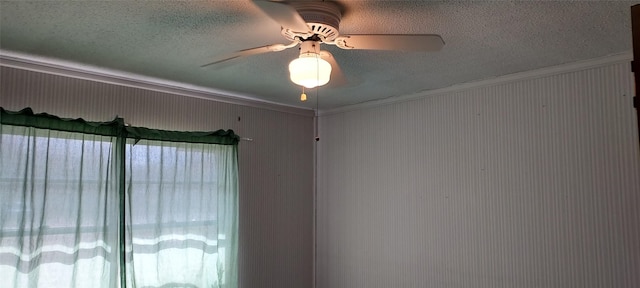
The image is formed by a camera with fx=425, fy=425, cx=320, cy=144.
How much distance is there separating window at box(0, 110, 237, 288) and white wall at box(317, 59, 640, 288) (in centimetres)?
109

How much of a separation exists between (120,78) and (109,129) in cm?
38

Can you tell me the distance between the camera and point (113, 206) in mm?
2816

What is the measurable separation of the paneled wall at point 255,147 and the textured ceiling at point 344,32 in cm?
28

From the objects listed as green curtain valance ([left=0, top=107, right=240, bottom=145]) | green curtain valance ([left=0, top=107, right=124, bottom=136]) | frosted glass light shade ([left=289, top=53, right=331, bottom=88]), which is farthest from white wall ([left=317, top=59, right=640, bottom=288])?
green curtain valance ([left=0, top=107, right=124, bottom=136])

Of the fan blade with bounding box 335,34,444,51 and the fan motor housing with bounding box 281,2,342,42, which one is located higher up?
the fan motor housing with bounding box 281,2,342,42

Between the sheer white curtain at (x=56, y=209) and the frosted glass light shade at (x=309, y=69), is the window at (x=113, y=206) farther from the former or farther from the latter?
the frosted glass light shade at (x=309, y=69)

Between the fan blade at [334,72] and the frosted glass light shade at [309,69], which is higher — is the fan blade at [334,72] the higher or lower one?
the higher one

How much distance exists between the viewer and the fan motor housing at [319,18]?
1642mm

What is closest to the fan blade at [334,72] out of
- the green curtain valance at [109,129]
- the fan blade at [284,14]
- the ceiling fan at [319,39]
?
the ceiling fan at [319,39]

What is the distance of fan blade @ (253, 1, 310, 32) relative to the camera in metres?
1.40

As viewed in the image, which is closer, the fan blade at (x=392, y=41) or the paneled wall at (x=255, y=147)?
the fan blade at (x=392, y=41)

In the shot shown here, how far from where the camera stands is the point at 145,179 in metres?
2.98

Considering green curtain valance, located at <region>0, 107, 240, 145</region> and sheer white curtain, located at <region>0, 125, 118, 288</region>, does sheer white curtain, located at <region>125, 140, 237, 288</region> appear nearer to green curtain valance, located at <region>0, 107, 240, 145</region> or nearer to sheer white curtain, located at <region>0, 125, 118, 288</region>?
green curtain valance, located at <region>0, 107, 240, 145</region>

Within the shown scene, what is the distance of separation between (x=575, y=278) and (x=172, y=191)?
268 cm
